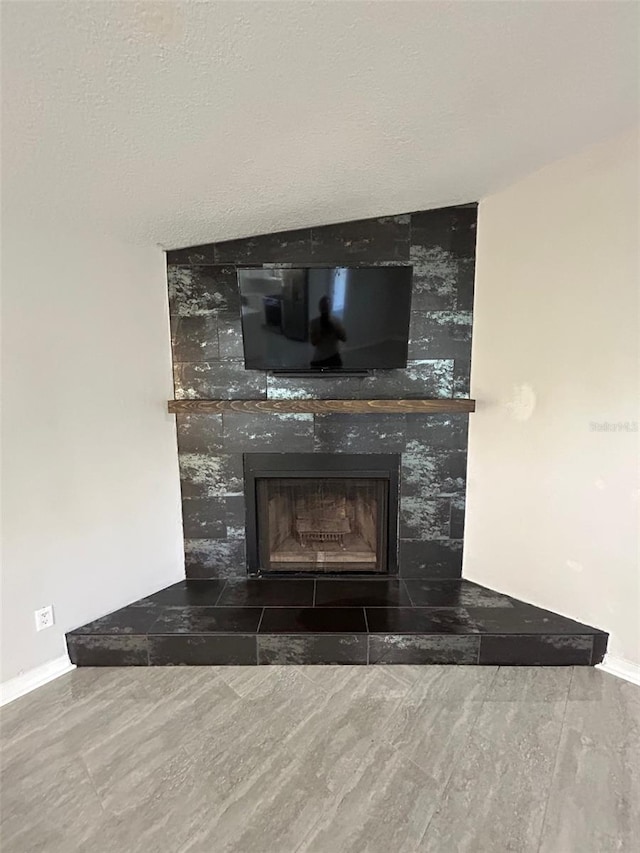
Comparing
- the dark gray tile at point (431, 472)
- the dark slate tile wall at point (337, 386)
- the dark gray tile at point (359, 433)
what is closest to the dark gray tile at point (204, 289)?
the dark slate tile wall at point (337, 386)

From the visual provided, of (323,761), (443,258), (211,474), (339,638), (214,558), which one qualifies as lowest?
(323,761)

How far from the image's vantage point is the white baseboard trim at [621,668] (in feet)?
6.24

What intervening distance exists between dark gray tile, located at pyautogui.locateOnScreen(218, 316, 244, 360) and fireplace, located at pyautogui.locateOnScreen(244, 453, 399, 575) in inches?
Answer: 24.1

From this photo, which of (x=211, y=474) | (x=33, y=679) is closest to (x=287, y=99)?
(x=211, y=474)

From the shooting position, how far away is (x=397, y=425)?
2.43 metres

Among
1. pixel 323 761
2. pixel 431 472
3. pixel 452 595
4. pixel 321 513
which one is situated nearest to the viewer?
pixel 323 761

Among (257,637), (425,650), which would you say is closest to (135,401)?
(257,637)

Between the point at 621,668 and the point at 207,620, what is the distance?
2002 mm

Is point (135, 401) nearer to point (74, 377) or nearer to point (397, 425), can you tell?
point (74, 377)

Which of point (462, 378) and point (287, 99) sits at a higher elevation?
point (287, 99)

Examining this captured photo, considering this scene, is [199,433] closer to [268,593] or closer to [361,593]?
[268,593]

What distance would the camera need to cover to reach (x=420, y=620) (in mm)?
2109

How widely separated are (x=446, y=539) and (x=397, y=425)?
2.50ft

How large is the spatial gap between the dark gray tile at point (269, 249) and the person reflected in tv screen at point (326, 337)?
1.14 feet
